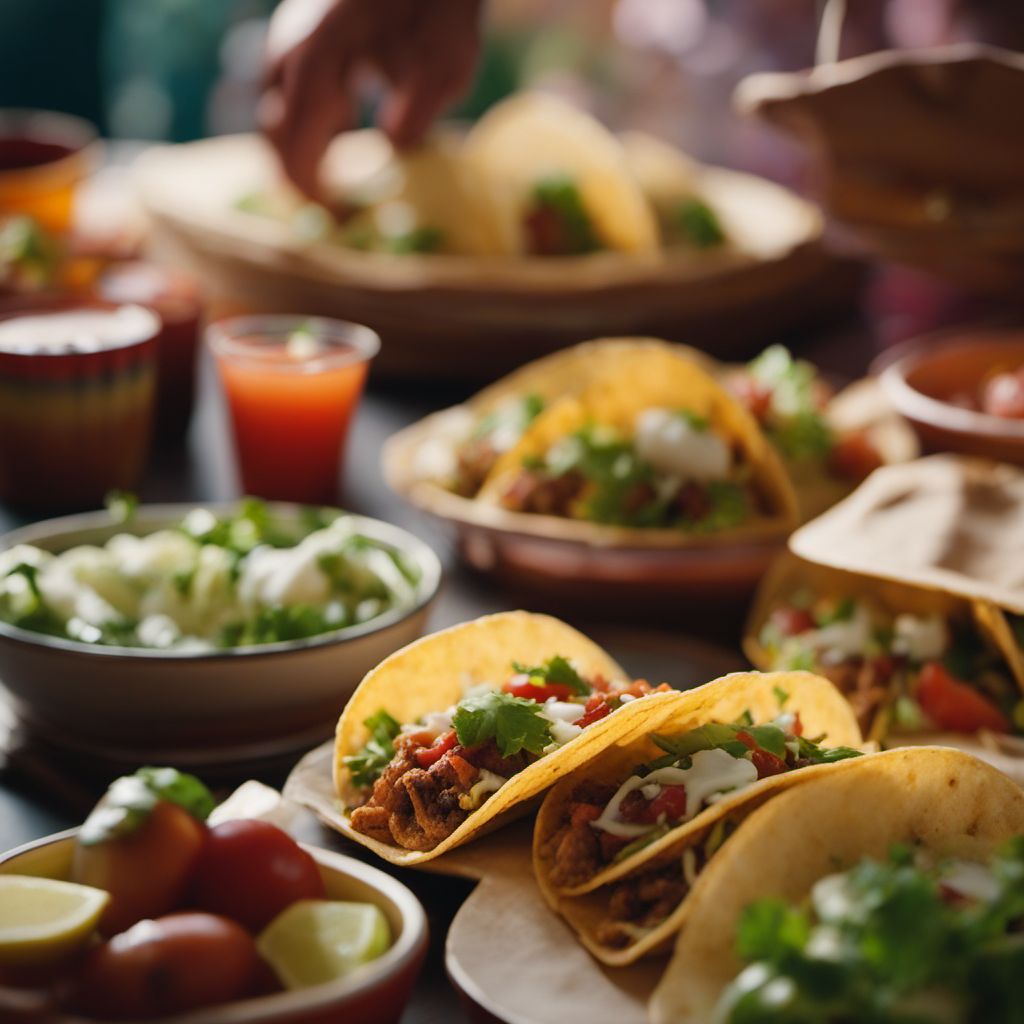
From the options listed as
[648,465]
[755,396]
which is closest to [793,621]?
[648,465]

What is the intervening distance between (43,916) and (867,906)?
0.76 m

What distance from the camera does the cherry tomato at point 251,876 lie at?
1.46 m

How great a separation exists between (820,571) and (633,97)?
18.4ft

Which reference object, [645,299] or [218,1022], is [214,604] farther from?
[645,299]

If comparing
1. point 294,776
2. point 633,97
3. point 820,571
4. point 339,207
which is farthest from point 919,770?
point 633,97

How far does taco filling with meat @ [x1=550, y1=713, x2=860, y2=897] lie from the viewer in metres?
1.61

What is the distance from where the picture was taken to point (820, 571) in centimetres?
267

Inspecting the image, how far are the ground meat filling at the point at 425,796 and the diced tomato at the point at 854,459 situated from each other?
152 centimetres

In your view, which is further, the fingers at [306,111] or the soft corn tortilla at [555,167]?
the soft corn tortilla at [555,167]

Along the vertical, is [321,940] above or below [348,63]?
below

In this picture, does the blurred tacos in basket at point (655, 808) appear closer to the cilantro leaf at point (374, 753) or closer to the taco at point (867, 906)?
the taco at point (867, 906)

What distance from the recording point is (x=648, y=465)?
116 inches

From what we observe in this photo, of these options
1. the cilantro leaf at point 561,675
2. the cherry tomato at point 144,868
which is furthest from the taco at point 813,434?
the cherry tomato at point 144,868

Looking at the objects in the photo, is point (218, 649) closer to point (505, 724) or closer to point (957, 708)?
point (505, 724)
